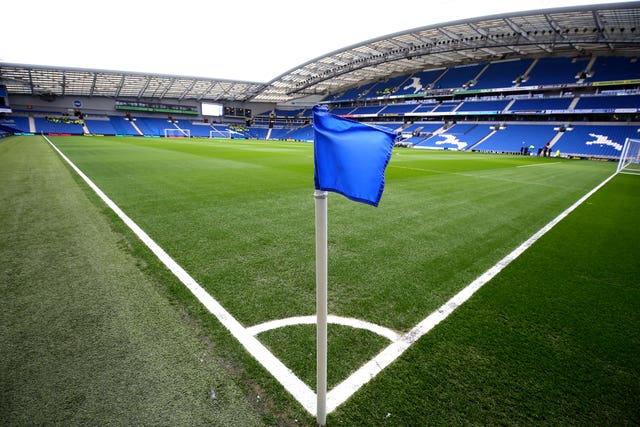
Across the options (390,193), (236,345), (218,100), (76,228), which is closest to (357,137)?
(236,345)

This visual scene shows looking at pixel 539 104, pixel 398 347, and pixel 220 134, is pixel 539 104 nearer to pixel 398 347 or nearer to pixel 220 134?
pixel 398 347

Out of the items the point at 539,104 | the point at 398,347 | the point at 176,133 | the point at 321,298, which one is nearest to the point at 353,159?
the point at 321,298

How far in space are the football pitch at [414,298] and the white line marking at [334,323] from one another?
0.11 feet

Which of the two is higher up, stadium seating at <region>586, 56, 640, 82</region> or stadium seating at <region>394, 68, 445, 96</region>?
stadium seating at <region>394, 68, 445, 96</region>

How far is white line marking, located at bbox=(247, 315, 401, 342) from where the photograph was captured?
9.44 feet

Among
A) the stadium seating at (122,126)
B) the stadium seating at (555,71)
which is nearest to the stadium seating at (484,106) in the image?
the stadium seating at (555,71)

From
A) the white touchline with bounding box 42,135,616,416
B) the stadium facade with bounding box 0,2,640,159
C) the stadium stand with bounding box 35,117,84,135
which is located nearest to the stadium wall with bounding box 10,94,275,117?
the stadium facade with bounding box 0,2,640,159

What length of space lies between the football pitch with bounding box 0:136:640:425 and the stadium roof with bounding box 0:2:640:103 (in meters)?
35.1

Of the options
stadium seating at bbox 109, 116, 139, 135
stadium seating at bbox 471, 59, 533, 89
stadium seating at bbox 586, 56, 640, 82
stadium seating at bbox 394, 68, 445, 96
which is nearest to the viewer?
stadium seating at bbox 586, 56, 640, 82

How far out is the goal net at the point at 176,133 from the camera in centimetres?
6860

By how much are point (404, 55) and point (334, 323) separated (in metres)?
52.8

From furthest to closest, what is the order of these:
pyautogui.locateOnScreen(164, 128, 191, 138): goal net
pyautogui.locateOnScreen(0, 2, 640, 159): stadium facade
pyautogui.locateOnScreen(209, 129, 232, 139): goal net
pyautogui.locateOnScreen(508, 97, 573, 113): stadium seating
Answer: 1. pyautogui.locateOnScreen(209, 129, 232, 139): goal net
2. pyautogui.locateOnScreen(164, 128, 191, 138): goal net
3. pyautogui.locateOnScreen(508, 97, 573, 113): stadium seating
4. pyautogui.locateOnScreen(0, 2, 640, 159): stadium facade

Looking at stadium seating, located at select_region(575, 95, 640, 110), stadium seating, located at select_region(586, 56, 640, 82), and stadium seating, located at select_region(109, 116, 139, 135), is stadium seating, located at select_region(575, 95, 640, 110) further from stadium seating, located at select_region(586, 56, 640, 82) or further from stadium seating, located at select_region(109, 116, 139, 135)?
stadium seating, located at select_region(109, 116, 139, 135)

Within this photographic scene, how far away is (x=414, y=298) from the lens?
358 centimetres
